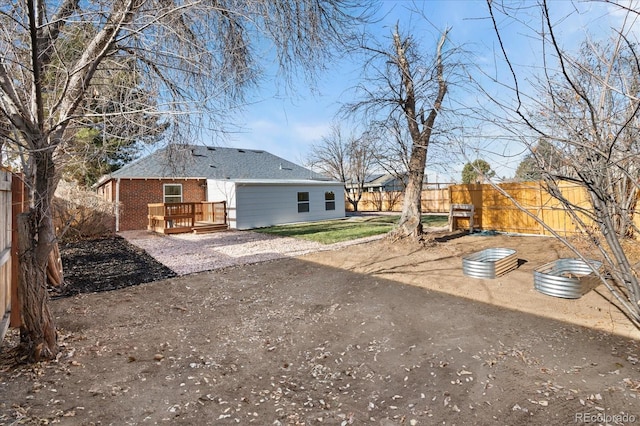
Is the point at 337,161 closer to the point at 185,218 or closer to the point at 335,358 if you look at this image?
the point at 185,218

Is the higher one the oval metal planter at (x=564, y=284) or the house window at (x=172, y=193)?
the house window at (x=172, y=193)

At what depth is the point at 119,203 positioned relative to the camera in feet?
45.8

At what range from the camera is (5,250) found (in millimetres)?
3562

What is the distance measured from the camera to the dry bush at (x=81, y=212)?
10855 millimetres

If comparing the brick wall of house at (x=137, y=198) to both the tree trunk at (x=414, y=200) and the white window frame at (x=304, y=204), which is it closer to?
the white window frame at (x=304, y=204)

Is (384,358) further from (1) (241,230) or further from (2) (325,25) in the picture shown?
(1) (241,230)

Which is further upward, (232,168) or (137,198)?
(232,168)

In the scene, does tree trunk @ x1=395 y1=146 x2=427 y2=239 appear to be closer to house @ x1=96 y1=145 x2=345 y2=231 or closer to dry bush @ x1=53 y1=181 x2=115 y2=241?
house @ x1=96 y1=145 x2=345 y2=231

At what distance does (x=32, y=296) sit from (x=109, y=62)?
2.71 m

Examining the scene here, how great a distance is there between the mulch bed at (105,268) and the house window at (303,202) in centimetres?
922

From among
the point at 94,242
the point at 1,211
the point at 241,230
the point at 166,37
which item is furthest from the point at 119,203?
the point at 166,37

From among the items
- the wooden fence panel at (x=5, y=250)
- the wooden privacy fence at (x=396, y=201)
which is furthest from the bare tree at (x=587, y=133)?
the wooden privacy fence at (x=396, y=201)

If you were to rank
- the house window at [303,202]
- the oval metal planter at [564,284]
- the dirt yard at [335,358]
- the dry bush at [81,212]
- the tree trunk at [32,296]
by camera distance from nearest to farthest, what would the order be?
1. the dirt yard at [335,358]
2. the tree trunk at [32,296]
3. the oval metal planter at [564,284]
4. the dry bush at [81,212]
5. the house window at [303,202]

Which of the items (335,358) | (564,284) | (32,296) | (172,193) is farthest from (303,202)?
(32,296)
